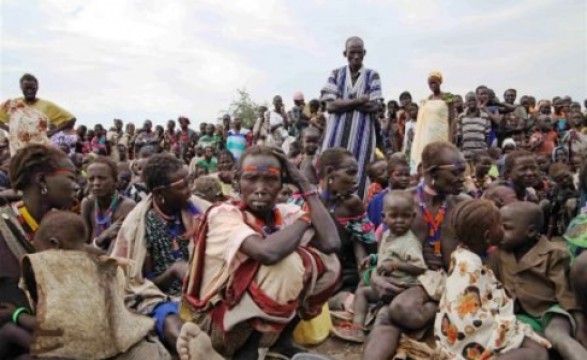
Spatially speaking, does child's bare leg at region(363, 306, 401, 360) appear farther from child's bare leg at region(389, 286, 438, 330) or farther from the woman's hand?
the woman's hand

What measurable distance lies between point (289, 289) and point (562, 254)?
1666mm

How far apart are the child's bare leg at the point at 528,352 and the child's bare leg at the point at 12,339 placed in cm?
244

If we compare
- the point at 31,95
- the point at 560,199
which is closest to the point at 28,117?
the point at 31,95

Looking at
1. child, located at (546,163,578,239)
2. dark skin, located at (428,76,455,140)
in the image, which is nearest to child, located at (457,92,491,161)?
dark skin, located at (428,76,455,140)

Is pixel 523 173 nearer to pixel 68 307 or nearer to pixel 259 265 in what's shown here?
pixel 259 265

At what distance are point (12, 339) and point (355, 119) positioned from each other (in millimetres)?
4756

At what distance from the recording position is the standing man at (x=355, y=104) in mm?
6953

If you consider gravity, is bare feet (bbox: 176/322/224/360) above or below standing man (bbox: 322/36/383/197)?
below

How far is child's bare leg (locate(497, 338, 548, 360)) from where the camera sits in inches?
120

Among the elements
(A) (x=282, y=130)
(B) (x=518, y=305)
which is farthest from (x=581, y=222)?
(A) (x=282, y=130)

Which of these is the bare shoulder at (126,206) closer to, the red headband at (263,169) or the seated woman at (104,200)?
the seated woman at (104,200)

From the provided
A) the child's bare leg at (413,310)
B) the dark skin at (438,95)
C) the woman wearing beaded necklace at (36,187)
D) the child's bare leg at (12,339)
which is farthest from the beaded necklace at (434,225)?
the dark skin at (438,95)

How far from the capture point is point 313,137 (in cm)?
784

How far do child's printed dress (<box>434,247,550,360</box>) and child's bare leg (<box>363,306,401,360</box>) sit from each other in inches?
17.2
